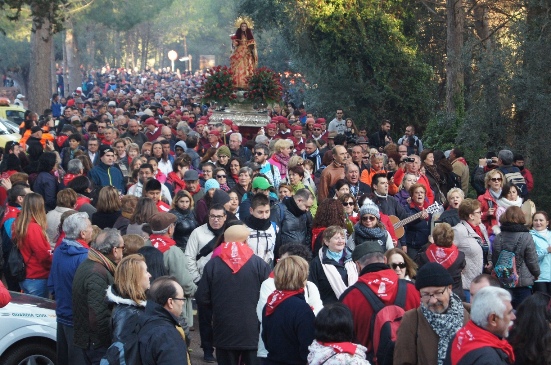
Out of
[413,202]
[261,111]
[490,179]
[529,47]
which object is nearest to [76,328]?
[413,202]

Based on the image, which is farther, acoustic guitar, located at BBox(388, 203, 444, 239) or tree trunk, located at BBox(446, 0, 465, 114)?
tree trunk, located at BBox(446, 0, 465, 114)

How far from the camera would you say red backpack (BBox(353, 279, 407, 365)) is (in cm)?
623

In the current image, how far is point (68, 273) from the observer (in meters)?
8.27

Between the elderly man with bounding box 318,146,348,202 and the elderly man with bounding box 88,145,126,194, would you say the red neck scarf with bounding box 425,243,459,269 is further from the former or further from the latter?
the elderly man with bounding box 88,145,126,194

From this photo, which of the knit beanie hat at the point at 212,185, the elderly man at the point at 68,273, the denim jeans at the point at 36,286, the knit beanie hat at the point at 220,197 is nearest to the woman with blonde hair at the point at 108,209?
the denim jeans at the point at 36,286

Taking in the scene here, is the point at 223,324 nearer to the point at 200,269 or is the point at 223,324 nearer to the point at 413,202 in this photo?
the point at 200,269

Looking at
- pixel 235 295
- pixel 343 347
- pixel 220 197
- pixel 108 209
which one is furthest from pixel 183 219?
pixel 343 347

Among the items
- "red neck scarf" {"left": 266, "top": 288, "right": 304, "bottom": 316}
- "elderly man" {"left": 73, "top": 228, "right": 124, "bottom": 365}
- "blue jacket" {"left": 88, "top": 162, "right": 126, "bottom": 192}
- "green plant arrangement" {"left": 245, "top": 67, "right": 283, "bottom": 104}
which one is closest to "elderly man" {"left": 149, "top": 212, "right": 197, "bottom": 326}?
"elderly man" {"left": 73, "top": 228, "right": 124, "bottom": 365}

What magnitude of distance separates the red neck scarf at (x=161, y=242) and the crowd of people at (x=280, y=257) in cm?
1

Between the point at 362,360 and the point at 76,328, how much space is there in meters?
2.95

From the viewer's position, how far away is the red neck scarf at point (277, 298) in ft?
21.9

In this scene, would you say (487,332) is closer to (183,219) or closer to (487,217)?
(183,219)

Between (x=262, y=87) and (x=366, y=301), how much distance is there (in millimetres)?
16926

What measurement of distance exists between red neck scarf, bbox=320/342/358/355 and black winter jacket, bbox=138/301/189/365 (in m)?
0.92
